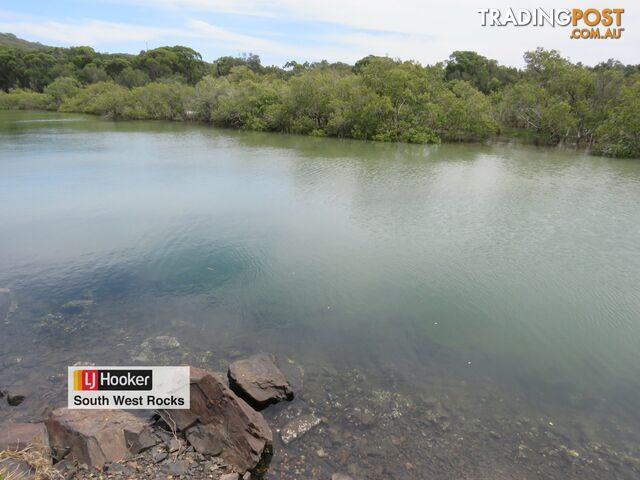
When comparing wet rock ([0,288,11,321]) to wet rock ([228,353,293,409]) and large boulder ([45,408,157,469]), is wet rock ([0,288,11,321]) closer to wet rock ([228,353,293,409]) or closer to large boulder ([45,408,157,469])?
large boulder ([45,408,157,469])

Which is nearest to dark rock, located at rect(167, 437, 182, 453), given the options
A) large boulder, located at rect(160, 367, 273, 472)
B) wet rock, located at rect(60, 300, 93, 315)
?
large boulder, located at rect(160, 367, 273, 472)

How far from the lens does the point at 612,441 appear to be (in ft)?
19.4

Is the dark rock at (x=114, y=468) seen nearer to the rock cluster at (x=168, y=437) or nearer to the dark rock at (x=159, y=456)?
the rock cluster at (x=168, y=437)

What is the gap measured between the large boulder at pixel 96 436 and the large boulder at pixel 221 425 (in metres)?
0.47

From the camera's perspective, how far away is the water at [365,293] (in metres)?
6.58

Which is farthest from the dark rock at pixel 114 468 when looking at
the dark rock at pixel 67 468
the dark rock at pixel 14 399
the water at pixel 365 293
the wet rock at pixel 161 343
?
the wet rock at pixel 161 343

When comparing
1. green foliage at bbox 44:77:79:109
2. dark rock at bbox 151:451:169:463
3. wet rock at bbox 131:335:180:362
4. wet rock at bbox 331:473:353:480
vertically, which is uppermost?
green foliage at bbox 44:77:79:109

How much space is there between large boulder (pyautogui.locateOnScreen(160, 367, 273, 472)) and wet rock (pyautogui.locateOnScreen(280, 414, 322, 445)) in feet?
0.81

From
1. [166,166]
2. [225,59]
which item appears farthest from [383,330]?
[225,59]

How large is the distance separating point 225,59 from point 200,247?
99.7 m

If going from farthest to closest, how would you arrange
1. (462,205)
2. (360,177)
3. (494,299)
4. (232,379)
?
(360,177) < (462,205) < (494,299) < (232,379)

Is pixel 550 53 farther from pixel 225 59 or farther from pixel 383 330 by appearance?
pixel 225 59

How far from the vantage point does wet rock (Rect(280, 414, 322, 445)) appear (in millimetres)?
5734

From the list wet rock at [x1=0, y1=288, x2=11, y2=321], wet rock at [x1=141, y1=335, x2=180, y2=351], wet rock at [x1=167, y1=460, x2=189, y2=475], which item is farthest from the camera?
wet rock at [x1=0, y1=288, x2=11, y2=321]
